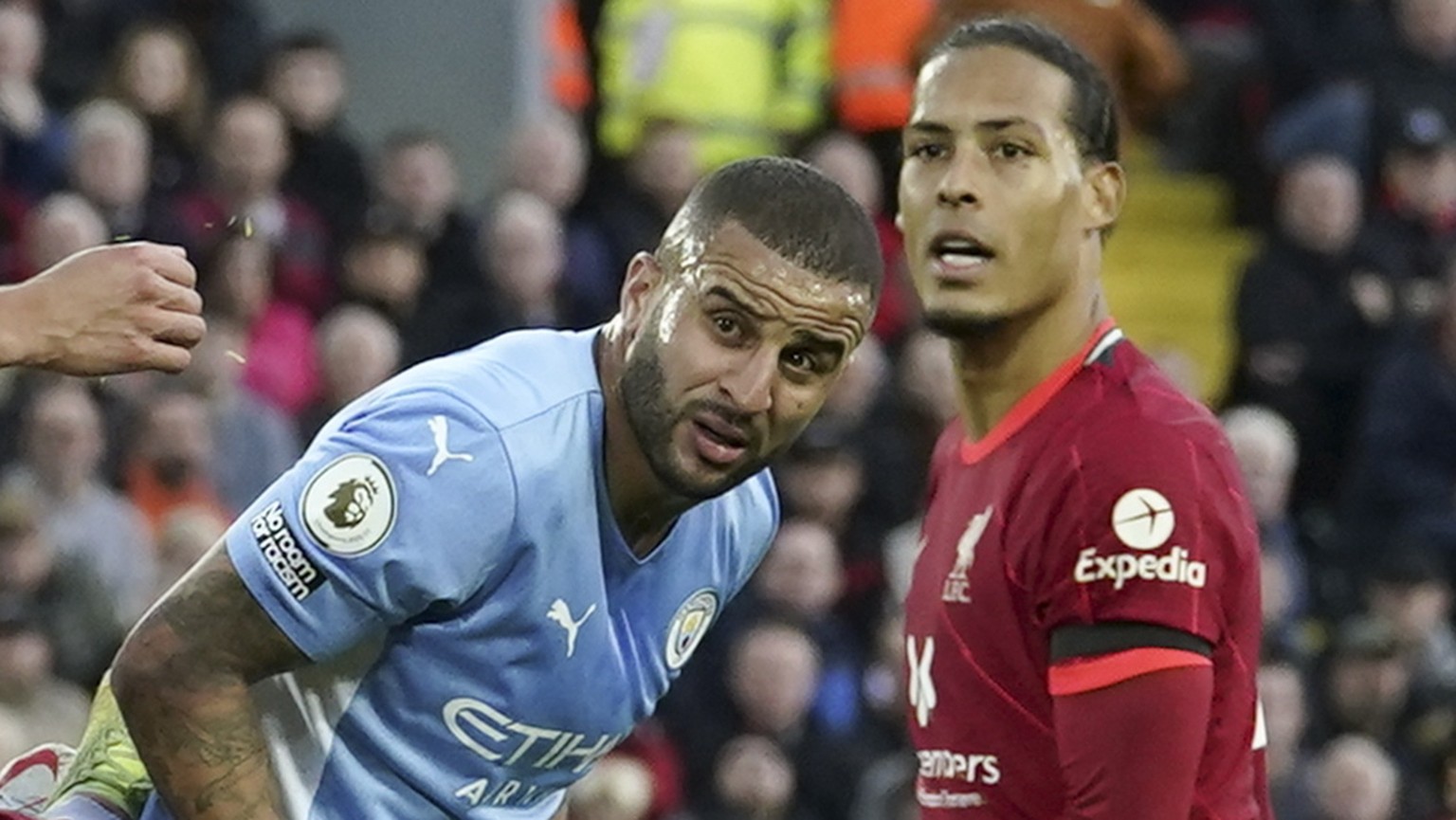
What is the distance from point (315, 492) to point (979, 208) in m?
1.13

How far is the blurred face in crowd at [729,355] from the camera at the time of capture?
4.27 metres

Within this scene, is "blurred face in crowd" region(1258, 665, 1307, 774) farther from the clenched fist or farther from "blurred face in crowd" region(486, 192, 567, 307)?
the clenched fist

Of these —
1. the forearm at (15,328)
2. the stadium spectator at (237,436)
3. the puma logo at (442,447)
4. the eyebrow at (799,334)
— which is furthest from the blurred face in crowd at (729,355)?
the stadium spectator at (237,436)

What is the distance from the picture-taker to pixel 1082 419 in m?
4.51

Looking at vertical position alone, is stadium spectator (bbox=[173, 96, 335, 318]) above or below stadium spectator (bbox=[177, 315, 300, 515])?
above

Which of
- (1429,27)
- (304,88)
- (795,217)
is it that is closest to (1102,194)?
(795,217)

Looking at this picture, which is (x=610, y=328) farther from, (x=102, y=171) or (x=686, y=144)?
(x=686, y=144)

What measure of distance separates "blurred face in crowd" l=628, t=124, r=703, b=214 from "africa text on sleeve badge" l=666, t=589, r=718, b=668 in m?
5.23

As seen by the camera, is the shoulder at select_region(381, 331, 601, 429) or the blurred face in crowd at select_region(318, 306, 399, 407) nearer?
the shoulder at select_region(381, 331, 601, 429)

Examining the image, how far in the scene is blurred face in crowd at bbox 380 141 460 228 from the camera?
953 cm

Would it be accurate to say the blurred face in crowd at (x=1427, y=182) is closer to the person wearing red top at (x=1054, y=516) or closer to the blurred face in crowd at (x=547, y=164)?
the blurred face in crowd at (x=547, y=164)

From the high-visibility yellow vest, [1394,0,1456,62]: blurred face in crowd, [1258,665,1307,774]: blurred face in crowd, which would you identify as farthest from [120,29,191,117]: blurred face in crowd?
[1394,0,1456,62]: blurred face in crowd

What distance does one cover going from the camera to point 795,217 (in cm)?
431

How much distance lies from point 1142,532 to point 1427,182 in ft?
23.6
